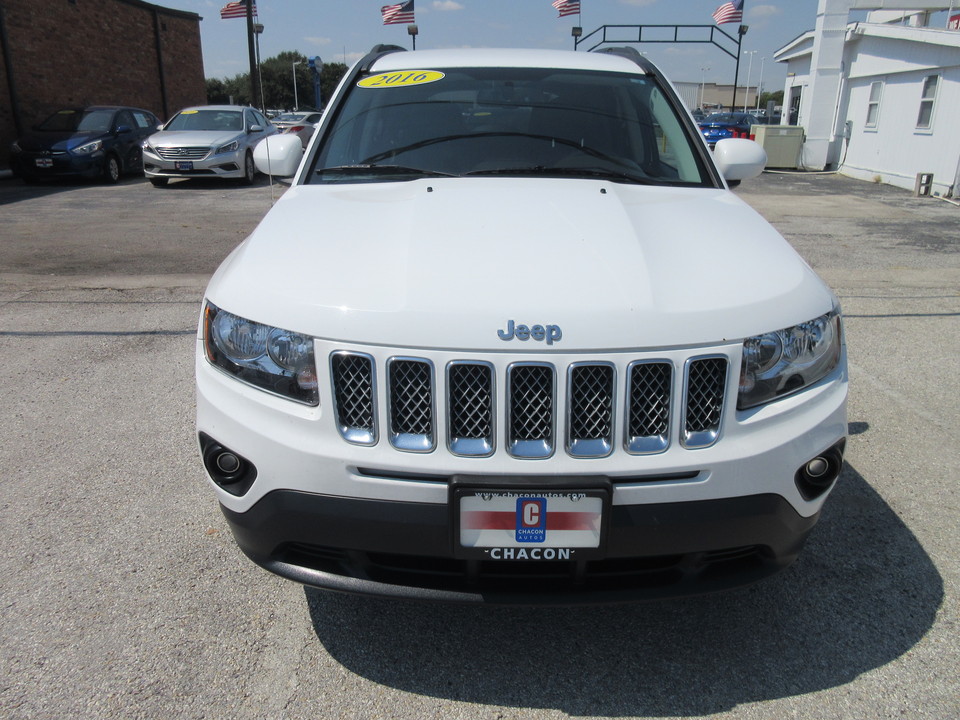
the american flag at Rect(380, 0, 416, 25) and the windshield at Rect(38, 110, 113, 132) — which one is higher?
the american flag at Rect(380, 0, 416, 25)

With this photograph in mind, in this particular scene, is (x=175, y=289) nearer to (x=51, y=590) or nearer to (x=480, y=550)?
(x=51, y=590)

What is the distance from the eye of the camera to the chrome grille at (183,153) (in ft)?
46.0

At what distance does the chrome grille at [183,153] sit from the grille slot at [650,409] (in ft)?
45.9

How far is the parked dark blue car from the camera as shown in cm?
1462

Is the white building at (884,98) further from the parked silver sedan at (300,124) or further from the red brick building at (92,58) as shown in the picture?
the red brick building at (92,58)

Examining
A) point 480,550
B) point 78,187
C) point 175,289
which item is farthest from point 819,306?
point 78,187

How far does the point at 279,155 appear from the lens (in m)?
3.35

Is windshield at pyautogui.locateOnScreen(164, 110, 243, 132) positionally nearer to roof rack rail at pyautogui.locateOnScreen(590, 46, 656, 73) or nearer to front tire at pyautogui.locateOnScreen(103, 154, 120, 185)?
front tire at pyautogui.locateOnScreen(103, 154, 120, 185)

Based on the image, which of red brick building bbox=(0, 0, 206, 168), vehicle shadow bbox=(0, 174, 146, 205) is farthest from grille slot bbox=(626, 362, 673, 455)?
red brick building bbox=(0, 0, 206, 168)

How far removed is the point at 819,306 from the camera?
2.07m

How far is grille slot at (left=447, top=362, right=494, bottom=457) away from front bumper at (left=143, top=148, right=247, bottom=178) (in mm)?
13800

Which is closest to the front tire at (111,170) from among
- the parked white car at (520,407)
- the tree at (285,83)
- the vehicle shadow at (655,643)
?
the parked white car at (520,407)

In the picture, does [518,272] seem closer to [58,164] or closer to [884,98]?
[58,164]

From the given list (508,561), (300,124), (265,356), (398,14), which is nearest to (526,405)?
(508,561)
